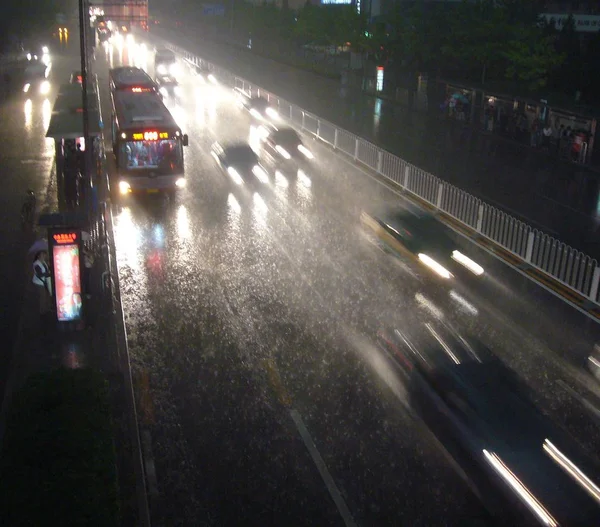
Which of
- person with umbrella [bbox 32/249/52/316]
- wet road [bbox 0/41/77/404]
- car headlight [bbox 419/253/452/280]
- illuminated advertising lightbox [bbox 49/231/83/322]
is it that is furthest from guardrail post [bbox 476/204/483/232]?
wet road [bbox 0/41/77/404]

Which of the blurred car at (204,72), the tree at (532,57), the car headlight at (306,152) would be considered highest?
the tree at (532,57)

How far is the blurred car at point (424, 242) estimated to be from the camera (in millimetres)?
16531

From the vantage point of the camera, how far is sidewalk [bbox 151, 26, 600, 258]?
898 inches

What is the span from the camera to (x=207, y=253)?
18.0 meters

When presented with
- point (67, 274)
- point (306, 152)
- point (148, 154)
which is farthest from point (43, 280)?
point (306, 152)

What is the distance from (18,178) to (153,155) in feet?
19.9

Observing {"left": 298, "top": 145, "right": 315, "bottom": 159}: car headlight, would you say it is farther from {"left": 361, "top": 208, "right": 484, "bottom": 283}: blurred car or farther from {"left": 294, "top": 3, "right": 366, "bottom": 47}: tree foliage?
{"left": 294, "top": 3, "right": 366, "bottom": 47}: tree foliage

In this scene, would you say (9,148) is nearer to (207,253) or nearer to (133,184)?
(133,184)

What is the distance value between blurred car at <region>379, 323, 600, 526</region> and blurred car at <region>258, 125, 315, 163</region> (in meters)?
18.5

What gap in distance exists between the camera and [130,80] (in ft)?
121

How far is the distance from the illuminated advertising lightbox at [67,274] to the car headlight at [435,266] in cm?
774

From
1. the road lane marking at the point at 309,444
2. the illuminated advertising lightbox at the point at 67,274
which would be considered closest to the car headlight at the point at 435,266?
the road lane marking at the point at 309,444

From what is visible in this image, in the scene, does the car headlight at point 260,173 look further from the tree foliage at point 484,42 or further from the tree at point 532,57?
the tree foliage at point 484,42

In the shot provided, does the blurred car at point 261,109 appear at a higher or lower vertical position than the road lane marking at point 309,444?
higher
